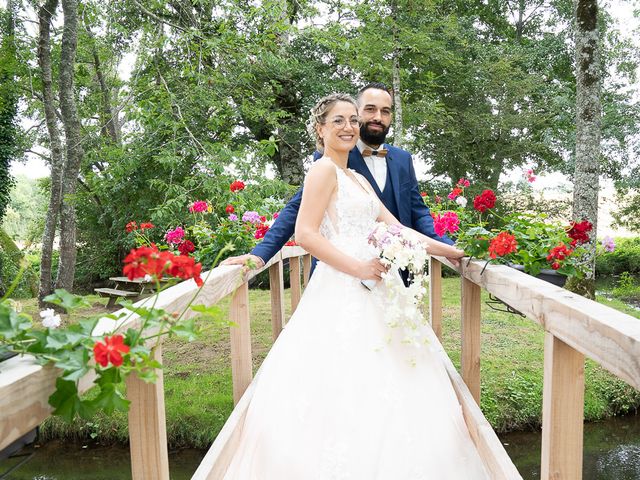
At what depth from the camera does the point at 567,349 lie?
142 centimetres

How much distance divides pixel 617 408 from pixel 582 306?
5351 millimetres

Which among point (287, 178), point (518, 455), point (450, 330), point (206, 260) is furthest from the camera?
point (287, 178)

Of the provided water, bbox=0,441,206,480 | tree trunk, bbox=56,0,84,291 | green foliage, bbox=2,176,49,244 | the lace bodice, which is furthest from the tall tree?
the lace bodice

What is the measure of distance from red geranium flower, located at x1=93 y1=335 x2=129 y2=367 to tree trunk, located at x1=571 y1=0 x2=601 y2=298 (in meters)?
7.12

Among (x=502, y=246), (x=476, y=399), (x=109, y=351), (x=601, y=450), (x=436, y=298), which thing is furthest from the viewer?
(x=601, y=450)

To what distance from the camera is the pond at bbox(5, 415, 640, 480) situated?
4574 millimetres

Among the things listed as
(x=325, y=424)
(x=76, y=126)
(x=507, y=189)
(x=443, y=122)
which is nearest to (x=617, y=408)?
(x=325, y=424)

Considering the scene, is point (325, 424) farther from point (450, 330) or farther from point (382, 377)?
point (450, 330)

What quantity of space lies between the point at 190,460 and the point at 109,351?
14.3 feet

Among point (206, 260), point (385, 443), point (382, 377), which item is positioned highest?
point (206, 260)

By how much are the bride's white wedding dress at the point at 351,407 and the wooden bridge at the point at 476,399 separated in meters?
0.17

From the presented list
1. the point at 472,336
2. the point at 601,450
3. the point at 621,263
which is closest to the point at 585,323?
the point at 472,336

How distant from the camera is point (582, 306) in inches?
49.9

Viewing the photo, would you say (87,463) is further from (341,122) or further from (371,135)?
(341,122)
